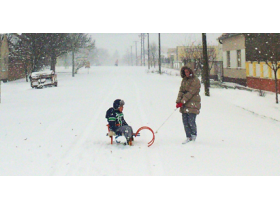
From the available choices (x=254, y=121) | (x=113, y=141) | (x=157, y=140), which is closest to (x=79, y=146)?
(x=113, y=141)

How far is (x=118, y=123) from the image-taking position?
244 inches

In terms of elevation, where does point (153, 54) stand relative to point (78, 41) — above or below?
above

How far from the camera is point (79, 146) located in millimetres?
6316

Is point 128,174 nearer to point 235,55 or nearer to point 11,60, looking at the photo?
point 235,55

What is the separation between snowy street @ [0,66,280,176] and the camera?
510 centimetres

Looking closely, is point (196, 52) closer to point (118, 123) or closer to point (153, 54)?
point (118, 123)

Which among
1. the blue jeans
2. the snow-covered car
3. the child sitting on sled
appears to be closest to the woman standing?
the blue jeans

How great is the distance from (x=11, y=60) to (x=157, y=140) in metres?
22.4

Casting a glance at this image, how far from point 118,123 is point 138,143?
2.09 ft

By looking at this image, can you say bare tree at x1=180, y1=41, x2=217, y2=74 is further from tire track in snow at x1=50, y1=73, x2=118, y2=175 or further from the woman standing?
tire track in snow at x1=50, y1=73, x2=118, y2=175

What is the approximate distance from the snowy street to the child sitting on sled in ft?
0.89

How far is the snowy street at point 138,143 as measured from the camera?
510 centimetres

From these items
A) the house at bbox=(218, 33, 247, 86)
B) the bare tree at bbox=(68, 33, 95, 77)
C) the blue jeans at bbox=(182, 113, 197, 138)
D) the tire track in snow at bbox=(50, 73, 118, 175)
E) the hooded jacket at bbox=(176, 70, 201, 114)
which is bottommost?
the tire track in snow at bbox=(50, 73, 118, 175)

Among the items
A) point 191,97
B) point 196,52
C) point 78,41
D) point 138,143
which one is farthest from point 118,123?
point 78,41
